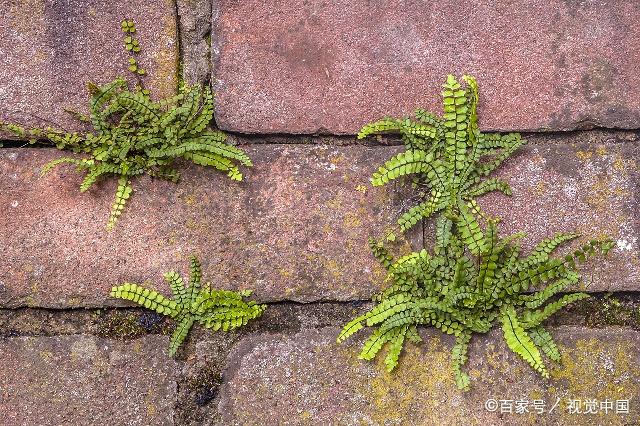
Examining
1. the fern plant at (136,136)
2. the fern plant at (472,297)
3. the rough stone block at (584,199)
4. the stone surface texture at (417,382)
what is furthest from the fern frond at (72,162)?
the rough stone block at (584,199)

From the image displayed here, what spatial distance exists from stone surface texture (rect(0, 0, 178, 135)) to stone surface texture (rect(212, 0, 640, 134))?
10.7 inches

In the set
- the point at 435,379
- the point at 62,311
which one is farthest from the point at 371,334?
the point at 62,311

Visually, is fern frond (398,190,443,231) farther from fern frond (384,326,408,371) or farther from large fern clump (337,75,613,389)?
fern frond (384,326,408,371)

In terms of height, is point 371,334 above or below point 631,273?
below

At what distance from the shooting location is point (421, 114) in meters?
3.29

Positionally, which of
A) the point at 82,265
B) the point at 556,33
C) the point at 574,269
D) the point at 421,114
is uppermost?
the point at 556,33

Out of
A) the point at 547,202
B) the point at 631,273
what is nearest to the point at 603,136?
the point at 547,202

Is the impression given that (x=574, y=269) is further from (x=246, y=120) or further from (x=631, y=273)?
(x=246, y=120)

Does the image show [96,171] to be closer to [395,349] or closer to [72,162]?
[72,162]

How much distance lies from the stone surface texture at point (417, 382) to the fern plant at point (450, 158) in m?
0.56

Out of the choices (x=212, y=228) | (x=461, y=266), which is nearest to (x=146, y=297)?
(x=212, y=228)

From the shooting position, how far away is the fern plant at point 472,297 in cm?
320

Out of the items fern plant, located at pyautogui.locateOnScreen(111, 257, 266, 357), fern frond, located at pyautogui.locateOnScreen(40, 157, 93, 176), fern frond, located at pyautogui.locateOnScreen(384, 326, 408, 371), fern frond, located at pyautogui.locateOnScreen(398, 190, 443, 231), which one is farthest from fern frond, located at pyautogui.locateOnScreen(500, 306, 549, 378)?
fern frond, located at pyautogui.locateOnScreen(40, 157, 93, 176)

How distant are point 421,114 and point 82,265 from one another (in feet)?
5.66
